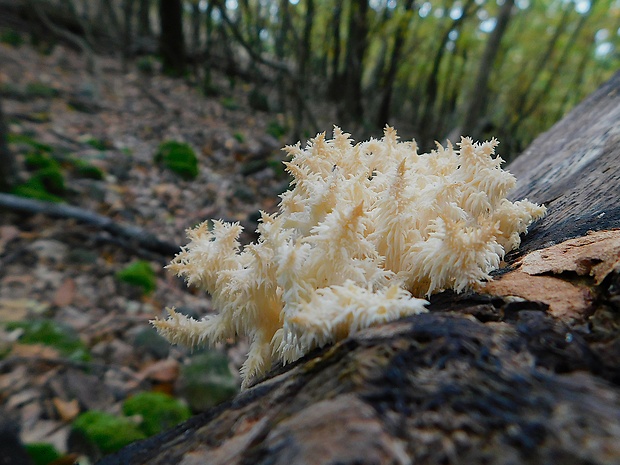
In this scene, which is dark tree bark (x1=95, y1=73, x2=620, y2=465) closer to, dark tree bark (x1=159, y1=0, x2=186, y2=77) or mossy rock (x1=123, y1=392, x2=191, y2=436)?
mossy rock (x1=123, y1=392, x2=191, y2=436)

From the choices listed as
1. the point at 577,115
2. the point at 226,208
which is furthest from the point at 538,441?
the point at 226,208

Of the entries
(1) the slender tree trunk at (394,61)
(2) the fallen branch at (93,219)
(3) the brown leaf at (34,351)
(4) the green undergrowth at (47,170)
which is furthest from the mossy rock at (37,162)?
(1) the slender tree trunk at (394,61)

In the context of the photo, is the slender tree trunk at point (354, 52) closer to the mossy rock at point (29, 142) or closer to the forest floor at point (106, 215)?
the forest floor at point (106, 215)

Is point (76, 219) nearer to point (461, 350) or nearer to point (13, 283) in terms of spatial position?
point (13, 283)

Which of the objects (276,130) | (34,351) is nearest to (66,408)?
(34,351)

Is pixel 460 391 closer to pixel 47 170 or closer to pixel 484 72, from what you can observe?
pixel 47 170
